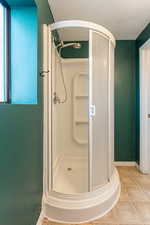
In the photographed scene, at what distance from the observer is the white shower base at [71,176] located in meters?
2.17

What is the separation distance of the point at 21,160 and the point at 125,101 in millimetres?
2558

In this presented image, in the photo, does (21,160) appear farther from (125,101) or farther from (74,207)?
(125,101)

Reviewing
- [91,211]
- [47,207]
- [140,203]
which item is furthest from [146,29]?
[47,207]

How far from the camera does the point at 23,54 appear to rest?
1.54m

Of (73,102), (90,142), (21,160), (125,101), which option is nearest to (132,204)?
(90,142)

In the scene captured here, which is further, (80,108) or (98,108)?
(80,108)

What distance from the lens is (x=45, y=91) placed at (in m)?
1.84

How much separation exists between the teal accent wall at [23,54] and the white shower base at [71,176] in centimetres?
119

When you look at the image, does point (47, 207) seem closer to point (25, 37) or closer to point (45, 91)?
point (45, 91)

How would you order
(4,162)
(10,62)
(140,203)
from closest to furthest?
(4,162), (10,62), (140,203)

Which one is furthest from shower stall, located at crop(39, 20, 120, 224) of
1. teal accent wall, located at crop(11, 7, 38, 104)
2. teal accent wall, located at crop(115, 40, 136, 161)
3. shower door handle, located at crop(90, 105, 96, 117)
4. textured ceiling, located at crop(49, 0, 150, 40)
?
teal accent wall, located at crop(115, 40, 136, 161)

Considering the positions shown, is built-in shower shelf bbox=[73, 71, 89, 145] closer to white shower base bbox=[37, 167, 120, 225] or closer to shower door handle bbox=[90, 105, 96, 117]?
shower door handle bbox=[90, 105, 96, 117]

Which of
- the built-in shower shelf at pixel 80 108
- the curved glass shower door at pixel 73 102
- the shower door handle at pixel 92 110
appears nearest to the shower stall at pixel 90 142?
the shower door handle at pixel 92 110

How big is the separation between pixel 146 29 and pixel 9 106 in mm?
2639
